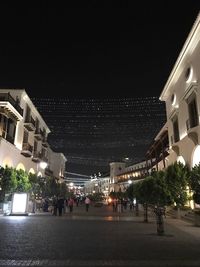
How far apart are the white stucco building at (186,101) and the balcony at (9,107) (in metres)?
16.6

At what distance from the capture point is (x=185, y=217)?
20922 millimetres

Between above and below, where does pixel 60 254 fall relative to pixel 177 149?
below

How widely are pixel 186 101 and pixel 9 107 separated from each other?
58.1 ft

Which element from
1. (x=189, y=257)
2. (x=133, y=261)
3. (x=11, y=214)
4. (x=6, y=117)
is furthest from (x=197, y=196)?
(x=6, y=117)

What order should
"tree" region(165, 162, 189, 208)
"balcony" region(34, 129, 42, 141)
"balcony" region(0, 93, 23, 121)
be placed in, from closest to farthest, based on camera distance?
"tree" region(165, 162, 189, 208) → "balcony" region(0, 93, 23, 121) → "balcony" region(34, 129, 42, 141)

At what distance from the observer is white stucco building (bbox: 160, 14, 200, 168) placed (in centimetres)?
2041

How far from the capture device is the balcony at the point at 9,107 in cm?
2796

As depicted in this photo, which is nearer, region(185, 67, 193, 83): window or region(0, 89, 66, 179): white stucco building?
region(185, 67, 193, 83): window

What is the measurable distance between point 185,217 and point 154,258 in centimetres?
1481

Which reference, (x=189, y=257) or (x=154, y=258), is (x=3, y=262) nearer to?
(x=154, y=258)

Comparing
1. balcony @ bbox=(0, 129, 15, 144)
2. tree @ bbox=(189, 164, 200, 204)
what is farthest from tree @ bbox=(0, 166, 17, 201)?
tree @ bbox=(189, 164, 200, 204)

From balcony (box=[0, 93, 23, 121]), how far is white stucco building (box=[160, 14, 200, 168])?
653 inches

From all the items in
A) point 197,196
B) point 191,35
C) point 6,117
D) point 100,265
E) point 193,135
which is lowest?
point 100,265

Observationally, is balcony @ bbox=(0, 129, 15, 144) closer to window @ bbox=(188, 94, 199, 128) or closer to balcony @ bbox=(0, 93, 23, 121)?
balcony @ bbox=(0, 93, 23, 121)
